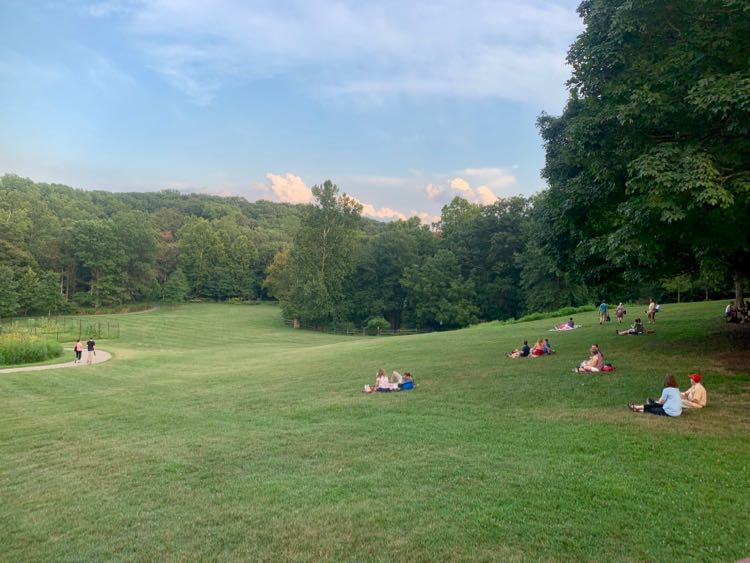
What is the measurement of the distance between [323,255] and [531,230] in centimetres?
4272

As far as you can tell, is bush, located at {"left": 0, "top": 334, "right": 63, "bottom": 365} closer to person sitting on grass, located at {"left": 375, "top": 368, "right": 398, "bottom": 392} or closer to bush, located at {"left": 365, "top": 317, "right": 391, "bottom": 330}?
person sitting on grass, located at {"left": 375, "top": 368, "right": 398, "bottom": 392}

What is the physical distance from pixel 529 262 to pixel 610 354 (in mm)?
49187

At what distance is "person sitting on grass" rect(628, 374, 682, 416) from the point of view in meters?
10.6

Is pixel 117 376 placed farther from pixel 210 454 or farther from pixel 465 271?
pixel 465 271

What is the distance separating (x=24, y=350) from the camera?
30.5 m

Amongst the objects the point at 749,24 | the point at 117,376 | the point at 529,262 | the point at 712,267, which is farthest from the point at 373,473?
the point at 529,262

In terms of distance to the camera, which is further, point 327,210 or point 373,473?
point 327,210

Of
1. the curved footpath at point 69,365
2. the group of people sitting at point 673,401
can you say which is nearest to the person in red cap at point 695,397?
the group of people sitting at point 673,401

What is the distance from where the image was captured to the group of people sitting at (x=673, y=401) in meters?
10.6

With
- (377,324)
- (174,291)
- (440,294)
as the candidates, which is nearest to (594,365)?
(440,294)

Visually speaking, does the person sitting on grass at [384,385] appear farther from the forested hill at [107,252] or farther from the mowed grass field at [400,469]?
the forested hill at [107,252]

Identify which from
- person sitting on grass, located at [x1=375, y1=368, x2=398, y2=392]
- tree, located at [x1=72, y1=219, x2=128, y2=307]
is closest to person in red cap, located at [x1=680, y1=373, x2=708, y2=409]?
person sitting on grass, located at [x1=375, y1=368, x2=398, y2=392]

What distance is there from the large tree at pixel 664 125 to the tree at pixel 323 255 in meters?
59.6

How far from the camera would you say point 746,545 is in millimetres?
5375
